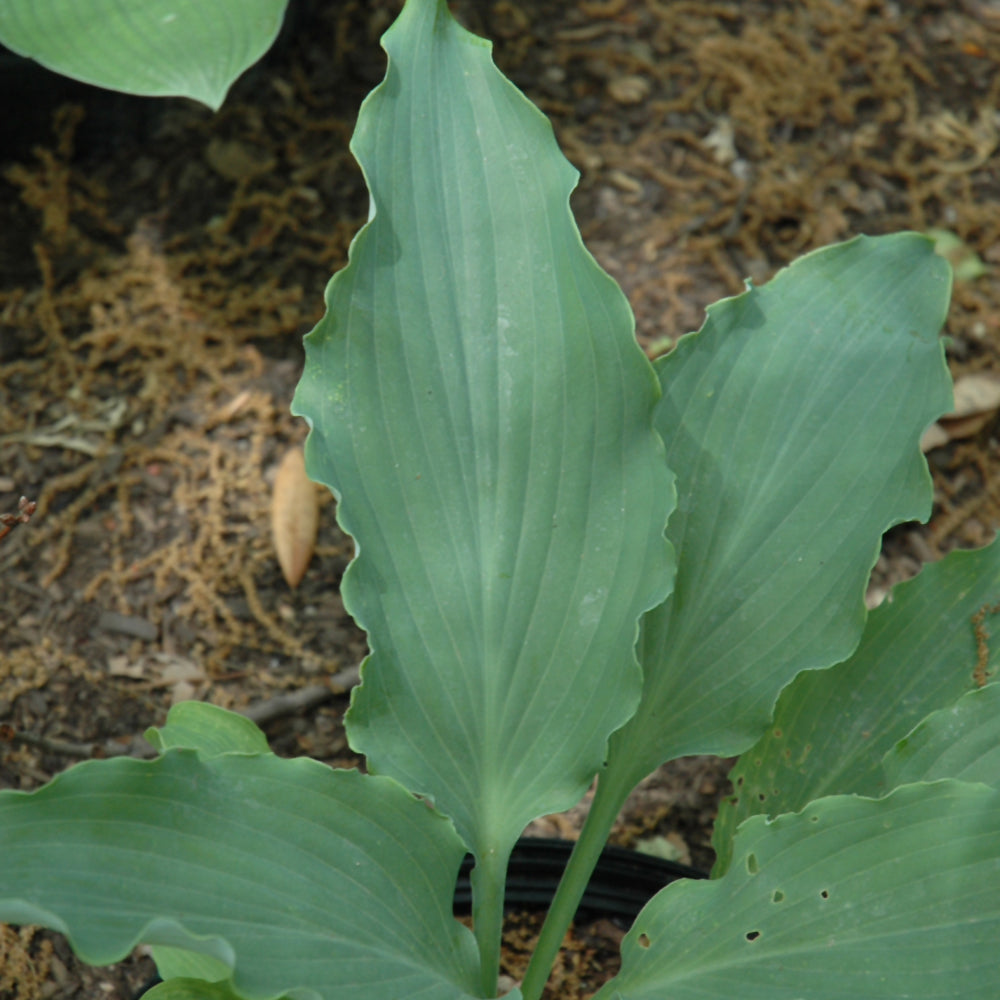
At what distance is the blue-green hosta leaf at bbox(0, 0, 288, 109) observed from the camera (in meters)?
1.32

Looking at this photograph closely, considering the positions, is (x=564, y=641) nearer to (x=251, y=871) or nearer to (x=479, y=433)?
(x=479, y=433)

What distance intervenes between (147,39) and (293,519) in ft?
2.42

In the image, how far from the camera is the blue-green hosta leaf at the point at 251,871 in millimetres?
836

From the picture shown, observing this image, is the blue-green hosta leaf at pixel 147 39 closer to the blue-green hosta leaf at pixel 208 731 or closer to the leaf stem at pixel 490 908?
the blue-green hosta leaf at pixel 208 731

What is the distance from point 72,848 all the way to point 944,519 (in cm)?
150

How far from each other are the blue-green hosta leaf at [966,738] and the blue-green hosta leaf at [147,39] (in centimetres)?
102

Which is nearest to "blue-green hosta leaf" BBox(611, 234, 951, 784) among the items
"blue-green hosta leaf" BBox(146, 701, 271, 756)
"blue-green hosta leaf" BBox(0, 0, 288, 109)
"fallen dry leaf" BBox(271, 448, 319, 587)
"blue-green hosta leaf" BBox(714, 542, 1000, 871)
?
"blue-green hosta leaf" BBox(714, 542, 1000, 871)

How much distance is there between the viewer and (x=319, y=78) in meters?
2.30

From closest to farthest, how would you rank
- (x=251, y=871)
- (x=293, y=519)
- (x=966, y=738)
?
1. (x=251, y=871)
2. (x=966, y=738)
3. (x=293, y=519)

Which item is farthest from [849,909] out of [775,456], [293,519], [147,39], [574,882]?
[147,39]

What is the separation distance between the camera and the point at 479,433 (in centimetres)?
107

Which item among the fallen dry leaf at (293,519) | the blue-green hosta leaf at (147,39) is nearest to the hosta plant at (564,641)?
the blue-green hosta leaf at (147,39)

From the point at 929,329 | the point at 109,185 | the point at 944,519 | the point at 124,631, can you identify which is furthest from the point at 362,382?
the point at 109,185

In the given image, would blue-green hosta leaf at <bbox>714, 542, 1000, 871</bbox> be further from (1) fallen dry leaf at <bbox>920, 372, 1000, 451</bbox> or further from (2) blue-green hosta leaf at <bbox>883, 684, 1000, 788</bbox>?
(1) fallen dry leaf at <bbox>920, 372, 1000, 451</bbox>
